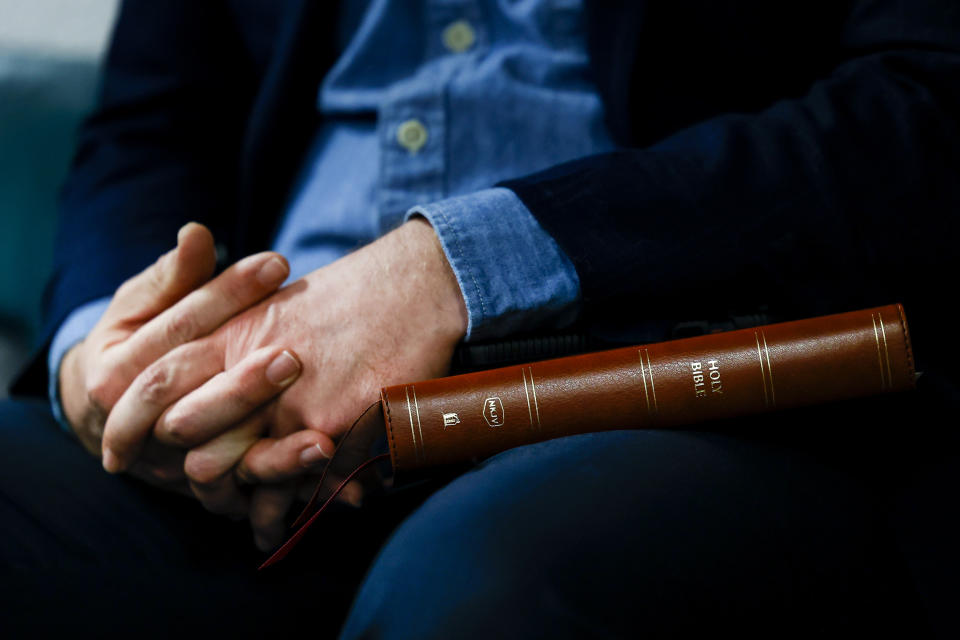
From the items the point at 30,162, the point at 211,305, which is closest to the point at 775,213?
the point at 211,305

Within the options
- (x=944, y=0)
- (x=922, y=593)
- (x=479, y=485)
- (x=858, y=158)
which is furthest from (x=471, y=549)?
(x=944, y=0)

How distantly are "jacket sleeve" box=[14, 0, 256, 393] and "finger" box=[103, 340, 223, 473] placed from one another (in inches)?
14.7

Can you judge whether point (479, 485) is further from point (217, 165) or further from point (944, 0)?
point (217, 165)

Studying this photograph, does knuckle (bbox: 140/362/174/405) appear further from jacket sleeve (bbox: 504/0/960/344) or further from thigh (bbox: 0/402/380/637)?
jacket sleeve (bbox: 504/0/960/344)

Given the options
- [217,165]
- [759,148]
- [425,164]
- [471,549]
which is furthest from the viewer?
[217,165]

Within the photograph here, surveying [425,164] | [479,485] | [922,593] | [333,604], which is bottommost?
[333,604]

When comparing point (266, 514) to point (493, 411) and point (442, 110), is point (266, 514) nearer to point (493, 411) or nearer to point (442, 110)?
point (493, 411)

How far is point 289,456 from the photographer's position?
573mm

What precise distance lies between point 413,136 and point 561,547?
549 millimetres

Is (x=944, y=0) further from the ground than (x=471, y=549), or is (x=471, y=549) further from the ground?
(x=944, y=0)

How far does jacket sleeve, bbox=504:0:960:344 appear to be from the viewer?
58cm

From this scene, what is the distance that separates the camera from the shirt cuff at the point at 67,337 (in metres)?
0.80

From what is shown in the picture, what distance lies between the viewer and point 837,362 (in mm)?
502

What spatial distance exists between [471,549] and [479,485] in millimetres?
65
